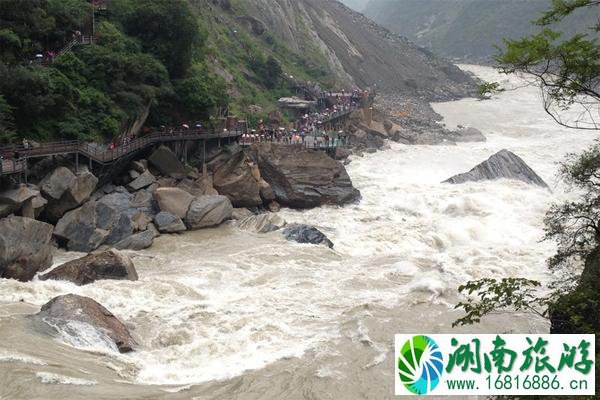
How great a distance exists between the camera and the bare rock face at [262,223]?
2978cm

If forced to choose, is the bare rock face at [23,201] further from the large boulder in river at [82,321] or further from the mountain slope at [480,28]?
the mountain slope at [480,28]

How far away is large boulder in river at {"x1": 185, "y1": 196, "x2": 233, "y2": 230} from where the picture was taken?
2870 cm

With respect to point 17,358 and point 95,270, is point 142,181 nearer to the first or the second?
point 95,270

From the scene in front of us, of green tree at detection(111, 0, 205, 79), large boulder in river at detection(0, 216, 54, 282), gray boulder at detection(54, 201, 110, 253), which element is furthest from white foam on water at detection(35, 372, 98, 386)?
green tree at detection(111, 0, 205, 79)

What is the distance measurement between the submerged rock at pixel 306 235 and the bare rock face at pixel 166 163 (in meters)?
7.26

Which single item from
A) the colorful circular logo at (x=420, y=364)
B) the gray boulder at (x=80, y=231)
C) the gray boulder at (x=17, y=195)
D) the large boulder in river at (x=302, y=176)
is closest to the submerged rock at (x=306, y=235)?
the large boulder in river at (x=302, y=176)

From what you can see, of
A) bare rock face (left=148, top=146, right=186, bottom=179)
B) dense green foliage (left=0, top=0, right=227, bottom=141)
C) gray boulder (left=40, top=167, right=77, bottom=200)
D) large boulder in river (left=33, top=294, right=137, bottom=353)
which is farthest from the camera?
bare rock face (left=148, top=146, right=186, bottom=179)

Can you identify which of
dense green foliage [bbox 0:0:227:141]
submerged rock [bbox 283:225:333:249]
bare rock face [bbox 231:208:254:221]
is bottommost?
submerged rock [bbox 283:225:333:249]

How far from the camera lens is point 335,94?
62000 mm

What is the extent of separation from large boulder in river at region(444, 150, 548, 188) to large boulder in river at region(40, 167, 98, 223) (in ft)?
78.9

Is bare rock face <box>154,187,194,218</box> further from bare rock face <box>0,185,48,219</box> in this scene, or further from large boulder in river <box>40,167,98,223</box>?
bare rock face <box>0,185,48,219</box>

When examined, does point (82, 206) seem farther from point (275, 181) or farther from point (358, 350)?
point (358, 350)

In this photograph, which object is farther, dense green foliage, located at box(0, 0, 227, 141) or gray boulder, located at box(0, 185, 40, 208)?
dense green foliage, located at box(0, 0, 227, 141)

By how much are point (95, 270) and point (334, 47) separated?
247 feet
